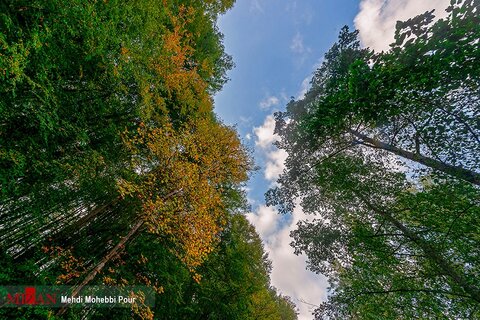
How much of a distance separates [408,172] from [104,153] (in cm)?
977

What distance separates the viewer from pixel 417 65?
10.8ft

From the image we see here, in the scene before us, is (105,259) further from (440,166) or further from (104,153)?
(440,166)

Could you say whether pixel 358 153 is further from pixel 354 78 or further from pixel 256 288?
pixel 256 288

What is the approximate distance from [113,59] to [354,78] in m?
5.60

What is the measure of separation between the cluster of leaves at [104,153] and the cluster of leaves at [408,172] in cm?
440

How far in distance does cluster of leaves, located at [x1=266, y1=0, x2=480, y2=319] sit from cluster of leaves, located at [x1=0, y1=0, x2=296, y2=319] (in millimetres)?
4398

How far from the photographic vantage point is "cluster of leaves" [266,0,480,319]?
3252 mm

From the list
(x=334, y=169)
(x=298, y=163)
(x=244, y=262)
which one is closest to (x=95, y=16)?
(x=334, y=169)

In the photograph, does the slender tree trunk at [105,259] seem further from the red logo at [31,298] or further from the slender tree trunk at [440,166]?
the slender tree trunk at [440,166]

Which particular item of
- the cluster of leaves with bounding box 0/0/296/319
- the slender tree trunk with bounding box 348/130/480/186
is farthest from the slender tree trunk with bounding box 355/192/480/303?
the cluster of leaves with bounding box 0/0/296/319

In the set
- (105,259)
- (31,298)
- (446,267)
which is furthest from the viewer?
(105,259)

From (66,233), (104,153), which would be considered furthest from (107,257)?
(104,153)

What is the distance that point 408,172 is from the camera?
593cm

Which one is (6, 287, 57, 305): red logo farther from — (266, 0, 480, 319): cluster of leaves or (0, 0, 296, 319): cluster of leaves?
(266, 0, 480, 319): cluster of leaves
